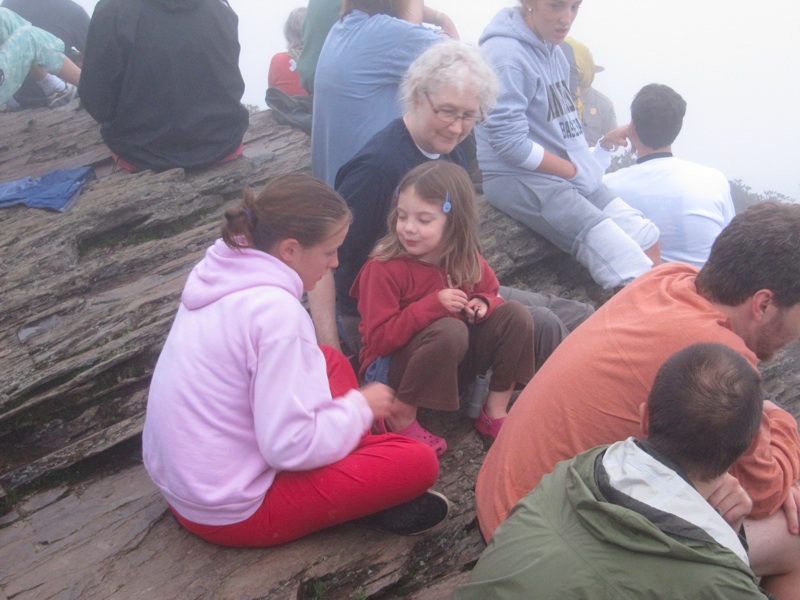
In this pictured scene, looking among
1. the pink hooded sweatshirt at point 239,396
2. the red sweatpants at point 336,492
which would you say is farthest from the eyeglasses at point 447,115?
the red sweatpants at point 336,492

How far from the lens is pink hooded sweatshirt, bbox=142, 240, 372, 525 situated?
2.85 meters

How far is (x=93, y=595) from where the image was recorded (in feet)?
10.5

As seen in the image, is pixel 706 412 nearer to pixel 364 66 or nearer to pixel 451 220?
pixel 451 220

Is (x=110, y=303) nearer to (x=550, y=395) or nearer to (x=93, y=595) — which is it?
(x=93, y=595)

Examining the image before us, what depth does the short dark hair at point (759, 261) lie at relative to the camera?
298 centimetres

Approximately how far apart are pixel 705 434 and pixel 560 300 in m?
2.72

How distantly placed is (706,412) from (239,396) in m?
1.84

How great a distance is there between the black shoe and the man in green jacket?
1139 millimetres

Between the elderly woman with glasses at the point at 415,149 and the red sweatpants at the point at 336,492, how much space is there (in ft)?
4.68

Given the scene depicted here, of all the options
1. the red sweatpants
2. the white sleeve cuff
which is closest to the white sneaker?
the white sleeve cuff

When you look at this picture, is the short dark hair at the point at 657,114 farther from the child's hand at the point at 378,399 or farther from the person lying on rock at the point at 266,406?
the child's hand at the point at 378,399

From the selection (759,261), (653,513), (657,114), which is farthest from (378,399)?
(657,114)

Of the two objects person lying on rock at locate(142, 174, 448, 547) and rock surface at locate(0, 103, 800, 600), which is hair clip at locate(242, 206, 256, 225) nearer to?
person lying on rock at locate(142, 174, 448, 547)

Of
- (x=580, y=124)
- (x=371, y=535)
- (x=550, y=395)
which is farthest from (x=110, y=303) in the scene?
(x=580, y=124)
